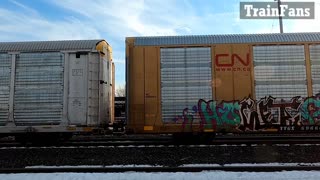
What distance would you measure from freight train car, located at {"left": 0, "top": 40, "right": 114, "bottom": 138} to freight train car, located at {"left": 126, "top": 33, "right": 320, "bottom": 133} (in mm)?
1223

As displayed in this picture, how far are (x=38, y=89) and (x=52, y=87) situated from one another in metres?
0.49

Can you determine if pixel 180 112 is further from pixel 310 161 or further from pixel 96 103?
pixel 310 161

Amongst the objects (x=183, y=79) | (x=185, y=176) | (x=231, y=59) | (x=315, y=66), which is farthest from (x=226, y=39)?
(x=185, y=176)

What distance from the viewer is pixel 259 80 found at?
11.9 meters

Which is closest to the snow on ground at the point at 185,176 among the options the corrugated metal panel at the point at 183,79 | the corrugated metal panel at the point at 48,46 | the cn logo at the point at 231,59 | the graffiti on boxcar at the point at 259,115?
the graffiti on boxcar at the point at 259,115

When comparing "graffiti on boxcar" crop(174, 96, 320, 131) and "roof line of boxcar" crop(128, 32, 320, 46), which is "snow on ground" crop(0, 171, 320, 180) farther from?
"roof line of boxcar" crop(128, 32, 320, 46)

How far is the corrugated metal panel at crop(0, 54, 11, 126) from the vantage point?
1209cm

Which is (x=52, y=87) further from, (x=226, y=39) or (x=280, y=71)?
(x=280, y=71)

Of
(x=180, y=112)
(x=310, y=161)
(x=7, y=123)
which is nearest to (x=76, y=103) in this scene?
(x=7, y=123)

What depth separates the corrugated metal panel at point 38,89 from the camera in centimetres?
1198

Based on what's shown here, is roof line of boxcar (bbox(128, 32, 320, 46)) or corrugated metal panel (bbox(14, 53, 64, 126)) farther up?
roof line of boxcar (bbox(128, 32, 320, 46))

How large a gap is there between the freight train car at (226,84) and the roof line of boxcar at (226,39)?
0.03 meters

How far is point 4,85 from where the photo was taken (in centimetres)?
1222

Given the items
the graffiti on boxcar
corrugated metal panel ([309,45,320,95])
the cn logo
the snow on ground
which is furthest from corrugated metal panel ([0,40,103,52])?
corrugated metal panel ([309,45,320,95])
